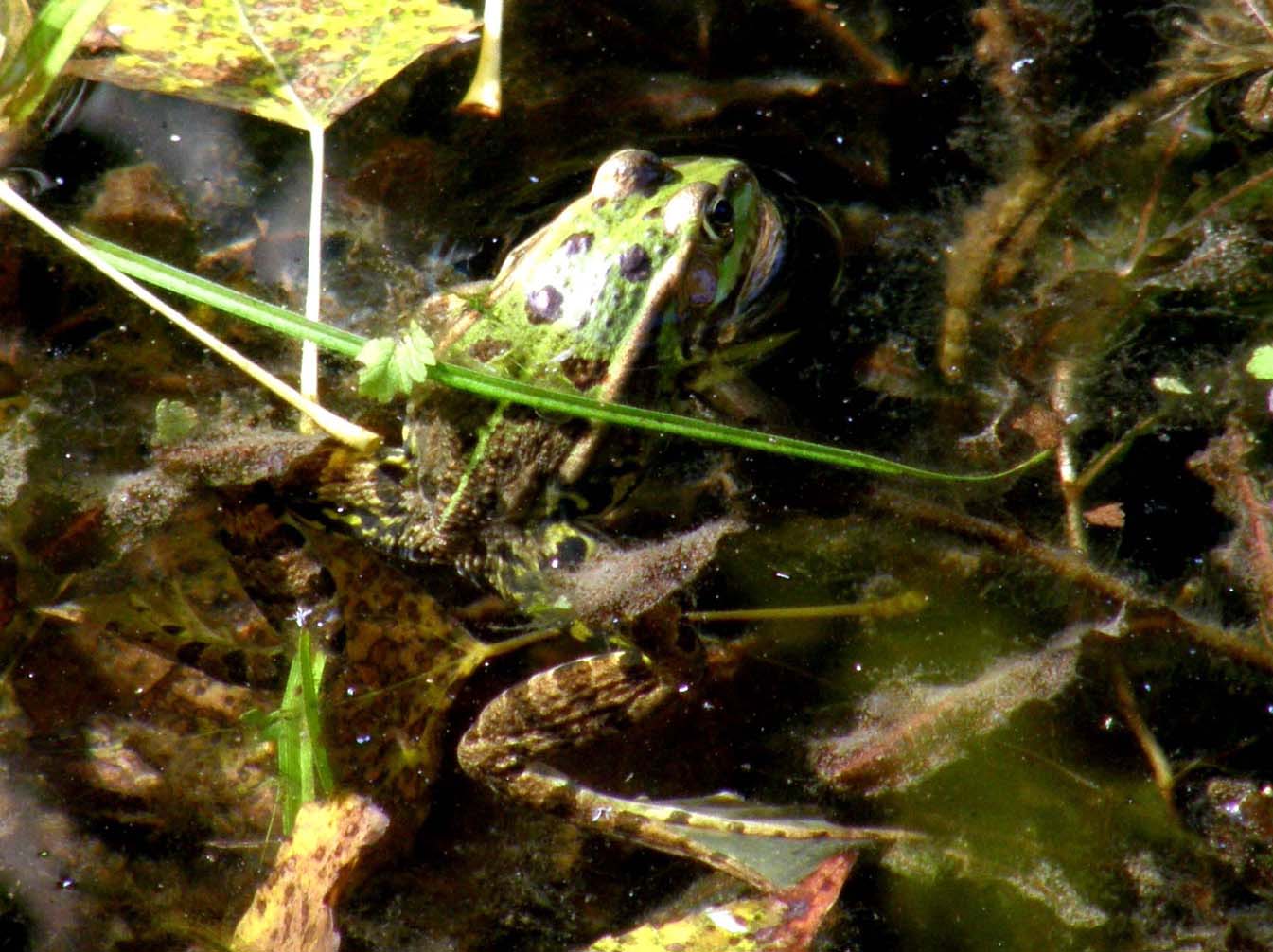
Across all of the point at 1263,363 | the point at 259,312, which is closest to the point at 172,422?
the point at 259,312

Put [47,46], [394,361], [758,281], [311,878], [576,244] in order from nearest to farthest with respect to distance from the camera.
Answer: [394,361] → [311,878] → [47,46] → [576,244] → [758,281]

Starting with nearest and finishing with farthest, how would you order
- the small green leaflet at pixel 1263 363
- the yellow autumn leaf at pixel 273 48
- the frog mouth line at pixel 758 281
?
the small green leaflet at pixel 1263 363, the yellow autumn leaf at pixel 273 48, the frog mouth line at pixel 758 281

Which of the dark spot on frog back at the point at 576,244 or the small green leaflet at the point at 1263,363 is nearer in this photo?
the small green leaflet at the point at 1263,363

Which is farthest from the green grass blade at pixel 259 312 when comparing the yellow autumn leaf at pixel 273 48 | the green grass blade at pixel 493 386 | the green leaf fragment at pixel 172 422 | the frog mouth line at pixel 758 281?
the frog mouth line at pixel 758 281

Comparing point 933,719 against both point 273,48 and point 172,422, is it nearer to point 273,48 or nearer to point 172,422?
point 172,422

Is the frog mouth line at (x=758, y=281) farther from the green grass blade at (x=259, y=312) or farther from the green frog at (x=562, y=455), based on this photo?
the green grass blade at (x=259, y=312)

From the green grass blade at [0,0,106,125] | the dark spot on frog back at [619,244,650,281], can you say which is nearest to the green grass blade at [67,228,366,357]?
the green grass blade at [0,0,106,125]

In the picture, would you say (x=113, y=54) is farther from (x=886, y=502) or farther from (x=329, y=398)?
(x=886, y=502)
